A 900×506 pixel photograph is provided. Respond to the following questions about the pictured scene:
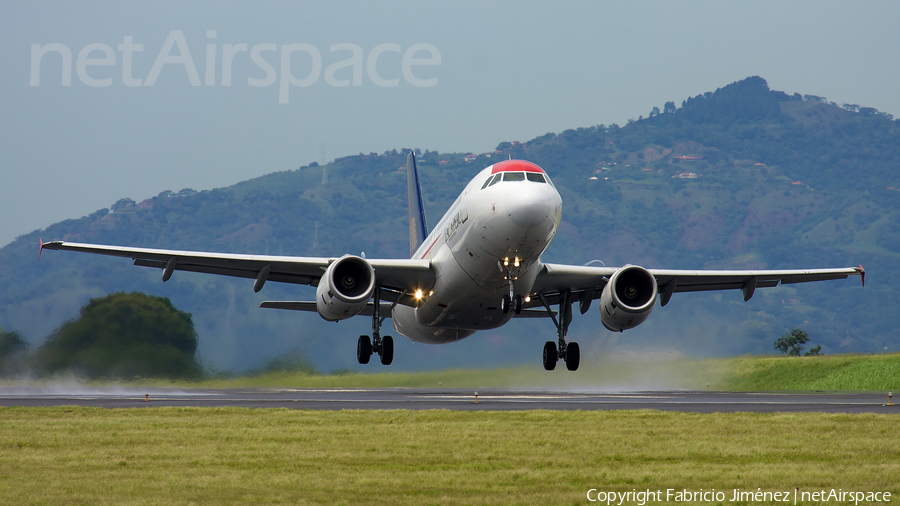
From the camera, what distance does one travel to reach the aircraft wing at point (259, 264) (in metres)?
29.1

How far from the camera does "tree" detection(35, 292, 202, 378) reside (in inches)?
1670

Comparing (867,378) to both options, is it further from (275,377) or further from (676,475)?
(676,475)

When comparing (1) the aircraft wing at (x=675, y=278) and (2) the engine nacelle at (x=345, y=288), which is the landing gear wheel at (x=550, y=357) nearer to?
(1) the aircraft wing at (x=675, y=278)

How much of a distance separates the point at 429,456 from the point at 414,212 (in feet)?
104

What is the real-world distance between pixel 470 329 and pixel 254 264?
320 inches

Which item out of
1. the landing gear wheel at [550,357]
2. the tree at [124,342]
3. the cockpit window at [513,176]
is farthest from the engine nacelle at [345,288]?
the tree at [124,342]

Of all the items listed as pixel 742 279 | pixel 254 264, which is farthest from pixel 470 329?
pixel 742 279

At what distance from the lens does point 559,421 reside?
22.8 meters

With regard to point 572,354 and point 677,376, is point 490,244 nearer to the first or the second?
point 572,354

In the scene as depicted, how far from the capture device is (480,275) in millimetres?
26969

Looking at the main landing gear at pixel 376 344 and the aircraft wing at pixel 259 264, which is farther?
the main landing gear at pixel 376 344

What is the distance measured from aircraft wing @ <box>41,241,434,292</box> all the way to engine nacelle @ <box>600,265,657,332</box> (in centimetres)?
584

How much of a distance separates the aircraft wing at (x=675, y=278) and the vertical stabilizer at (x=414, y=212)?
1396 centimetres

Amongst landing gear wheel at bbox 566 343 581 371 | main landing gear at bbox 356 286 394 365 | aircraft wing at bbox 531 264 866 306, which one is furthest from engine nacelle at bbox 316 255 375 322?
landing gear wheel at bbox 566 343 581 371
